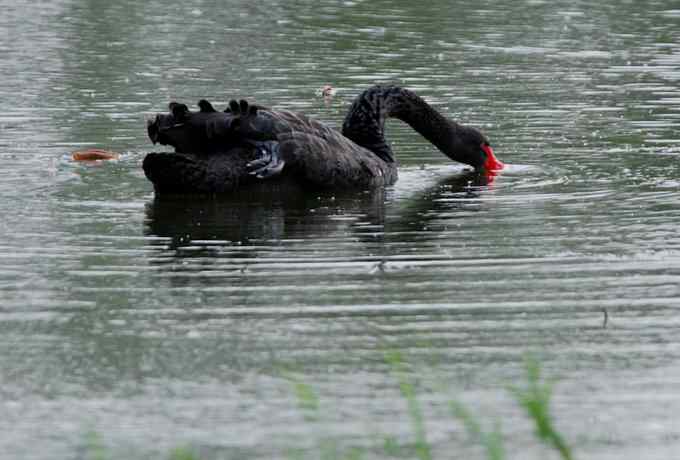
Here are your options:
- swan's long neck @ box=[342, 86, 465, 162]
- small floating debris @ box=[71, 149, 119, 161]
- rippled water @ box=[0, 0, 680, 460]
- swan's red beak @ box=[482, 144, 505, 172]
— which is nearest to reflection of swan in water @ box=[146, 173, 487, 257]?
→ rippled water @ box=[0, 0, 680, 460]

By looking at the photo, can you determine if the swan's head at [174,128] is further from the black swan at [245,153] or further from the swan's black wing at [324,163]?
the swan's black wing at [324,163]

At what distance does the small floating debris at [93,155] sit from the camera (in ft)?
36.4

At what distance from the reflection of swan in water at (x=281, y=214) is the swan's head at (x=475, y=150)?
0.41m

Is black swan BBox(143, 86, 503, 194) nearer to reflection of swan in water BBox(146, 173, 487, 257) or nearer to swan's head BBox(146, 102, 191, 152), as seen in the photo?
swan's head BBox(146, 102, 191, 152)

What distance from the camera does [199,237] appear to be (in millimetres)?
8656

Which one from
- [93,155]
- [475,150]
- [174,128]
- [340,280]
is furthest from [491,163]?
[340,280]

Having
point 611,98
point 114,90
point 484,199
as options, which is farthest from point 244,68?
point 484,199

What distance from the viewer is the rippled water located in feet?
17.2

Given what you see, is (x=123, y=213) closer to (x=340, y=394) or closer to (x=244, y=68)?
(x=340, y=394)

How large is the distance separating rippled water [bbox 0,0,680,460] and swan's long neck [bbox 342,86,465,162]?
0.88ft

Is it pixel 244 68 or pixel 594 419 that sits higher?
pixel 594 419

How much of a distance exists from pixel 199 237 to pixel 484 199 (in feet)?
7.12

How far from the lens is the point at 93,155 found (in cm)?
1115

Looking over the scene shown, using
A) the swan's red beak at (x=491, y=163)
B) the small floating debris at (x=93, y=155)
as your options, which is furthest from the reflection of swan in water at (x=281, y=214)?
the small floating debris at (x=93, y=155)
